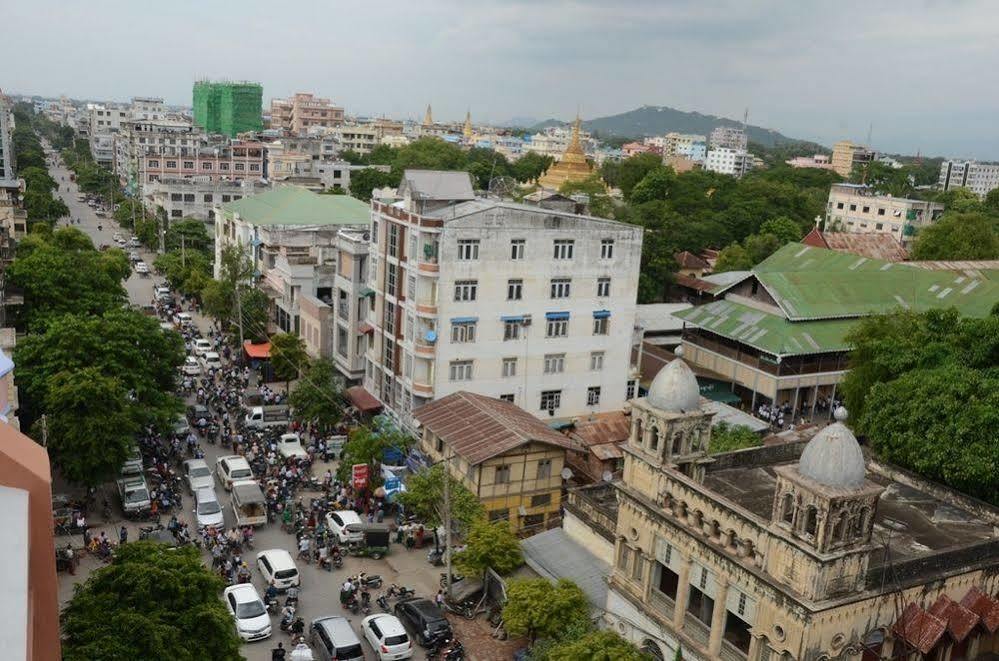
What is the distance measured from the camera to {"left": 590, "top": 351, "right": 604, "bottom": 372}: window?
41.8 m

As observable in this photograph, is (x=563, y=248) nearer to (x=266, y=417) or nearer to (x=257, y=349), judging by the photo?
(x=266, y=417)

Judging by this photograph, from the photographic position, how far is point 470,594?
2795 cm

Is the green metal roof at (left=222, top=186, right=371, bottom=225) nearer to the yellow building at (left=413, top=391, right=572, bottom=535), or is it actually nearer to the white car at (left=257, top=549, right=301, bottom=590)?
the yellow building at (left=413, top=391, right=572, bottom=535)

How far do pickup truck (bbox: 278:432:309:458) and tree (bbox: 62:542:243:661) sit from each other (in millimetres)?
17247

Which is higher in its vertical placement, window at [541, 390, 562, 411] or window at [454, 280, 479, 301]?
window at [454, 280, 479, 301]

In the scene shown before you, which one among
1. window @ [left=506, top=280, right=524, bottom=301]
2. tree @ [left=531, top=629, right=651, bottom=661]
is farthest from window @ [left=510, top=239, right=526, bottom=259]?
tree @ [left=531, top=629, right=651, bottom=661]

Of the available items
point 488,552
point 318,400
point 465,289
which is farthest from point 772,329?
point 488,552

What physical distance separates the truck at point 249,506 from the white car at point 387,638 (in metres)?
8.41

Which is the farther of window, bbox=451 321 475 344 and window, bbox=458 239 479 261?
window, bbox=451 321 475 344

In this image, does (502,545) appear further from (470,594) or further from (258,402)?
(258,402)

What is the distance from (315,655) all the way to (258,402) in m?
22.9

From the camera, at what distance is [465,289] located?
125 ft

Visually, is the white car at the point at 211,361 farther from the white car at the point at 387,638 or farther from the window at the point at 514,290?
the white car at the point at 387,638

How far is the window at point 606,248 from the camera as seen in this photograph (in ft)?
133
